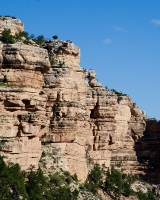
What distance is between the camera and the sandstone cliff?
42.6 meters

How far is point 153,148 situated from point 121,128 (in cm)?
630

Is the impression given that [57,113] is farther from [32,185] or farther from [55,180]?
[32,185]

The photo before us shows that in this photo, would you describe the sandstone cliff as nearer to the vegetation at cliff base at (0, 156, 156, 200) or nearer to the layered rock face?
the layered rock face

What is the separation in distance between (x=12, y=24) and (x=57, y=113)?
360 inches

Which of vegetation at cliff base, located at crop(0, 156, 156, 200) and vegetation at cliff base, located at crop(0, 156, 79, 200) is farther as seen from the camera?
vegetation at cliff base, located at crop(0, 156, 156, 200)

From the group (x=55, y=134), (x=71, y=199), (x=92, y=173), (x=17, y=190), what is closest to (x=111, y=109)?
(x=92, y=173)

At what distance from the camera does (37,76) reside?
44.7 meters

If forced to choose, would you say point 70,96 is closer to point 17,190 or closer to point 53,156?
point 53,156

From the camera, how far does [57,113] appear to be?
51.2 m

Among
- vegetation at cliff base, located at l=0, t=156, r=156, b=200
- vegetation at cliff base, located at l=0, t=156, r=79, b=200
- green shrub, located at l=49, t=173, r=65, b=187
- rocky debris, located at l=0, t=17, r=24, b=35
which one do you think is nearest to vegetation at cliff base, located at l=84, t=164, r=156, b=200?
vegetation at cliff base, located at l=0, t=156, r=156, b=200

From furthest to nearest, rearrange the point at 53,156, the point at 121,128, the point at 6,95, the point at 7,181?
the point at 121,128
the point at 53,156
the point at 6,95
the point at 7,181

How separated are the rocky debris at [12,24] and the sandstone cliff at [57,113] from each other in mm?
257

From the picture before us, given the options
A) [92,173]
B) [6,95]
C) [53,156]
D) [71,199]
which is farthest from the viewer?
[92,173]

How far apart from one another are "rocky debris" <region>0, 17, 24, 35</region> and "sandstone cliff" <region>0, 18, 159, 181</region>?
26 centimetres
